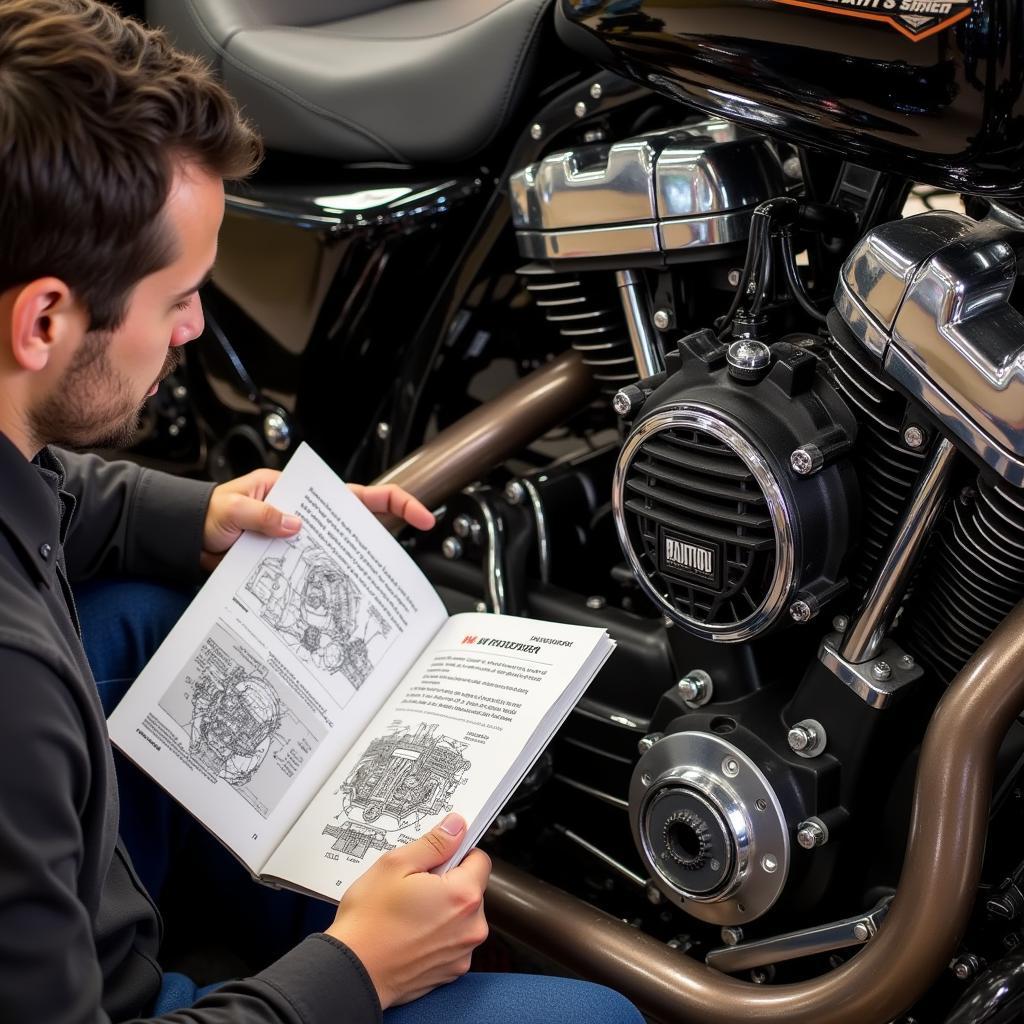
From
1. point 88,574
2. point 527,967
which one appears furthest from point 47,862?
point 527,967

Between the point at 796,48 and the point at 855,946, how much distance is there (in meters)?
0.57

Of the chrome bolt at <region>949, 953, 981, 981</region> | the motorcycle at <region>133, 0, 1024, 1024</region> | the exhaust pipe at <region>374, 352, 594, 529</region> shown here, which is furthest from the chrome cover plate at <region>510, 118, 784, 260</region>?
the chrome bolt at <region>949, 953, 981, 981</region>

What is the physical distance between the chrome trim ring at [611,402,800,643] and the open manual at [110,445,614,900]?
0.07m

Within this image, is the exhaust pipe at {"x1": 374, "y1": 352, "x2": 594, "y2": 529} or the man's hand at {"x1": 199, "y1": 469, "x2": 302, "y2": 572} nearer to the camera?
the man's hand at {"x1": 199, "y1": 469, "x2": 302, "y2": 572}

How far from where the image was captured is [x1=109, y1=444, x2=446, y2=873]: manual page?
875 millimetres

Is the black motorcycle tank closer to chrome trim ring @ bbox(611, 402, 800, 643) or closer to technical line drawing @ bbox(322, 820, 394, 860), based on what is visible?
chrome trim ring @ bbox(611, 402, 800, 643)

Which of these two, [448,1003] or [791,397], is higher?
[791,397]

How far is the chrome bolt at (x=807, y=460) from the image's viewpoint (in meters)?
0.81

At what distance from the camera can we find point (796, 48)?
75 centimetres

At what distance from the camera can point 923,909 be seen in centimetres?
80

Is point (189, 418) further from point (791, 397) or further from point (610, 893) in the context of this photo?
point (791, 397)

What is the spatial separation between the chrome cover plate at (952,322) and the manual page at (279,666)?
0.37 m

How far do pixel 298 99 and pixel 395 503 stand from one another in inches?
16.1

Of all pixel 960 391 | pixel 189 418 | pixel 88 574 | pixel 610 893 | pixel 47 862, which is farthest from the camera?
pixel 189 418
